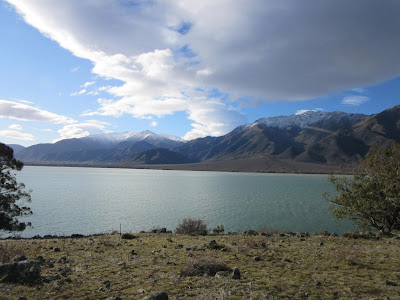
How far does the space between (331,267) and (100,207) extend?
44.4 meters

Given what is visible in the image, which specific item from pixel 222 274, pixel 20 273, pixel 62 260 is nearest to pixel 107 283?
pixel 20 273

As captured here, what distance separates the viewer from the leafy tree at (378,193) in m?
19.6

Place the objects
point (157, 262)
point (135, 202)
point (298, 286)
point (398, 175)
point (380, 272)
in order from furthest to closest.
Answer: point (135, 202)
point (398, 175)
point (157, 262)
point (380, 272)
point (298, 286)

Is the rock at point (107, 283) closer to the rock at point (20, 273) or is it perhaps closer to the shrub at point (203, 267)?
the rock at point (20, 273)

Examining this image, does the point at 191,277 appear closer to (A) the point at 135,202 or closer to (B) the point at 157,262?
(B) the point at 157,262

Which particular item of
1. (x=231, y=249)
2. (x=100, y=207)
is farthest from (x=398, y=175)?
(x=100, y=207)

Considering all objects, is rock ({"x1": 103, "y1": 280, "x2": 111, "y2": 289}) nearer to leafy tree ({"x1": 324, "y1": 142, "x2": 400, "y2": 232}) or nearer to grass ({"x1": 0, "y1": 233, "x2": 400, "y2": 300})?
grass ({"x1": 0, "y1": 233, "x2": 400, "y2": 300})

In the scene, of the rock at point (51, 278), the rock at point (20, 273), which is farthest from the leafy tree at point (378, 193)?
the rock at point (20, 273)

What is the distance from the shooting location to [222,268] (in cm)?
955

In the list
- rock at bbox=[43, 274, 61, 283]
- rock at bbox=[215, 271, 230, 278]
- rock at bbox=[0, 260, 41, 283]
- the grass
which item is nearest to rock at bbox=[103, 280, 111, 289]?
the grass

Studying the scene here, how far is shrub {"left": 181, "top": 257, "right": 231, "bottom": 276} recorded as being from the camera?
9.21 m

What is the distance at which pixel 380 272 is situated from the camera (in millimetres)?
9094

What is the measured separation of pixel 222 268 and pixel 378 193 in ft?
59.6

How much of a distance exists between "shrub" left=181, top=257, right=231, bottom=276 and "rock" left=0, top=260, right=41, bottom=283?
5.01 metres
